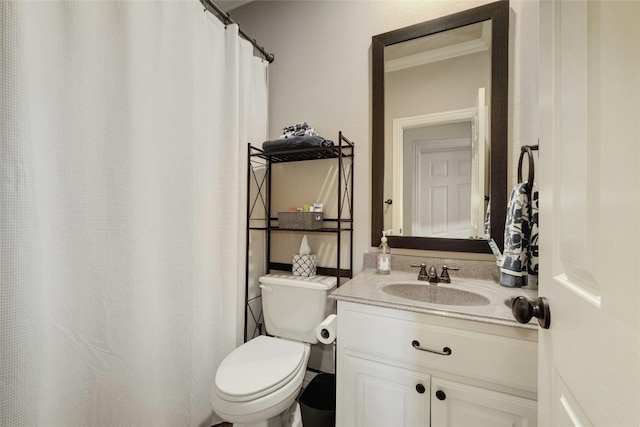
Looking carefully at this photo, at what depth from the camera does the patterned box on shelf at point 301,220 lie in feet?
4.88

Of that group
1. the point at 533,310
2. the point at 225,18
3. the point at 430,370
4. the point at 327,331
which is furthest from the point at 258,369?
the point at 225,18

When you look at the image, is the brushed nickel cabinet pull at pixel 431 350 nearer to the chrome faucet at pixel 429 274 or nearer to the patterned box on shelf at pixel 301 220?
the chrome faucet at pixel 429 274

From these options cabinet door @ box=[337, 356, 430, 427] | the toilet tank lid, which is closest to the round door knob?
cabinet door @ box=[337, 356, 430, 427]

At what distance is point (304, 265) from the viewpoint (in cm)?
157

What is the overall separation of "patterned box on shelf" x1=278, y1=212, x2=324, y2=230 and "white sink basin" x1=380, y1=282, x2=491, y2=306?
502 mm

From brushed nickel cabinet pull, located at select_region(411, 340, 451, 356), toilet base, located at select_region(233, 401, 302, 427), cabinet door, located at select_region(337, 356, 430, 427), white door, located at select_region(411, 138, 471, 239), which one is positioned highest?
white door, located at select_region(411, 138, 471, 239)

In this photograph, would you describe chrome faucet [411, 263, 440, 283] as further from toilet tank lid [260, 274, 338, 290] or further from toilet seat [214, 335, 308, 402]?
toilet seat [214, 335, 308, 402]

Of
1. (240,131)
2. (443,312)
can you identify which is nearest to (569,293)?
(443,312)

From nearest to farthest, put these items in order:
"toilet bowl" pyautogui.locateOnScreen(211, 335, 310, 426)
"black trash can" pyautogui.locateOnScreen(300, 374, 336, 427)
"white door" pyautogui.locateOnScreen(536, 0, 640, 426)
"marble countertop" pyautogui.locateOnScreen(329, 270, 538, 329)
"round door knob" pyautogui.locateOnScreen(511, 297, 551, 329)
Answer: "white door" pyautogui.locateOnScreen(536, 0, 640, 426) < "round door knob" pyautogui.locateOnScreen(511, 297, 551, 329) < "marble countertop" pyautogui.locateOnScreen(329, 270, 538, 329) < "toilet bowl" pyautogui.locateOnScreen(211, 335, 310, 426) < "black trash can" pyautogui.locateOnScreen(300, 374, 336, 427)

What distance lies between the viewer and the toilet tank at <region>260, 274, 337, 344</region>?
4.57ft

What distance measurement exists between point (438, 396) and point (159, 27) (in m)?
1.77

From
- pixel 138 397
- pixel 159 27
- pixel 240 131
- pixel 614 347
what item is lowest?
pixel 138 397

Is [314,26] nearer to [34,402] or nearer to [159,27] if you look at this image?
[159,27]

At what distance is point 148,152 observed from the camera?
107 centimetres
